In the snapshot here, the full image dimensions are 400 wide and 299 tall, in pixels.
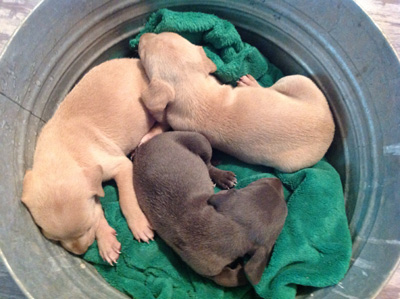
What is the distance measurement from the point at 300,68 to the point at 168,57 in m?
0.94

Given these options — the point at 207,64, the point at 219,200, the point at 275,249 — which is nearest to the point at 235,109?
the point at 207,64

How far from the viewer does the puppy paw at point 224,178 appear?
7.06 feet

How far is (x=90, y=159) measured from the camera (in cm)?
192

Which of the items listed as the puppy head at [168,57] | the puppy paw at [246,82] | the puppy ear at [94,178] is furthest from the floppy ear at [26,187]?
the puppy paw at [246,82]

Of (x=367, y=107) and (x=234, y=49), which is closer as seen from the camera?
(x=367, y=107)

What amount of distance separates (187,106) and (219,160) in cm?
52

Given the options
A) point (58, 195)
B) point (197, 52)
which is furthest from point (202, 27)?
point (58, 195)

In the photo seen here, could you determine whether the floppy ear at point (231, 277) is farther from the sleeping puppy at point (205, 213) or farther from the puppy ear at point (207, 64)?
the puppy ear at point (207, 64)

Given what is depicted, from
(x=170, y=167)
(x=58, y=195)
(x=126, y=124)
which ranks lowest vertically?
(x=58, y=195)

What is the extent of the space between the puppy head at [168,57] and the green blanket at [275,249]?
0.14 metres

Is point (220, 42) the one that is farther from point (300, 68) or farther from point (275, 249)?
point (275, 249)

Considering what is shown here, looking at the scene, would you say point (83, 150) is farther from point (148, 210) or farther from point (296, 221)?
point (296, 221)

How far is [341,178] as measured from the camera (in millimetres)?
2217

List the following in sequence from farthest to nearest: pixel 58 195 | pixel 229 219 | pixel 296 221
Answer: pixel 296 221 → pixel 229 219 → pixel 58 195
